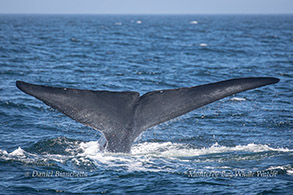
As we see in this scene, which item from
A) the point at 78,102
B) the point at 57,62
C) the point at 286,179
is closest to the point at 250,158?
the point at 286,179

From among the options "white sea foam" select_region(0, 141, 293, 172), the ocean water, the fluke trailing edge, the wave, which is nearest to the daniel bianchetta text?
the ocean water

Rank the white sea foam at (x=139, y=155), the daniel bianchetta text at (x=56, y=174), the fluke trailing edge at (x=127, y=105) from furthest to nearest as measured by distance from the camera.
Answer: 1. the white sea foam at (x=139, y=155)
2. the daniel bianchetta text at (x=56, y=174)
3. the fluke trailing edge at (x=127, y=105)

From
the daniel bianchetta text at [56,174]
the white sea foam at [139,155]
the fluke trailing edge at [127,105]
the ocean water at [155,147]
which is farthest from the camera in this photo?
the white sea foam at [139,155]

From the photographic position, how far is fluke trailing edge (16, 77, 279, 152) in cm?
595

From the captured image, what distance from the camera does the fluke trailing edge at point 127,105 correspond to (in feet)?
19.5

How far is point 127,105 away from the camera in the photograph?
6348 millimetres

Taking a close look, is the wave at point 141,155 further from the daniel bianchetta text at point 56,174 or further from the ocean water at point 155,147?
the daniel bianchetta text at point 56,174

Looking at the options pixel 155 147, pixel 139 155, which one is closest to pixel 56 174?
pixel 139 155

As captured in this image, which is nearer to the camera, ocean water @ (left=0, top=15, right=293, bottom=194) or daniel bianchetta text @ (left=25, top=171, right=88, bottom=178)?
ocean water @ (left=0, top=15, right=293, bottom=194)

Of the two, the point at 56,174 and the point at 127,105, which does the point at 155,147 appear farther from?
the point at 56,174

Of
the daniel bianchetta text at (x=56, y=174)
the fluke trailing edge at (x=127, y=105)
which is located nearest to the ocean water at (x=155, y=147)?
the daniel bianchetta text at (x=56, y=174)

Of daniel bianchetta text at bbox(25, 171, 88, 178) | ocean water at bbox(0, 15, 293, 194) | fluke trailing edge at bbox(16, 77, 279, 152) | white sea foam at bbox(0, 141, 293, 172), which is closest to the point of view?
fluke trailing edge at bbox(16, 77, 279, 152)

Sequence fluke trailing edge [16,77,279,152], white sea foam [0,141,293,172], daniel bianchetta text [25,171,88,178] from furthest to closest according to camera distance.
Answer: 1. white sea foam [0,141,293,172]
2. daniel bianchetta text [25,171,88,178]
3. fluke trailing edge [16,77,279,152]

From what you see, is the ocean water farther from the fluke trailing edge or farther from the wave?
the fluke trailing edge
